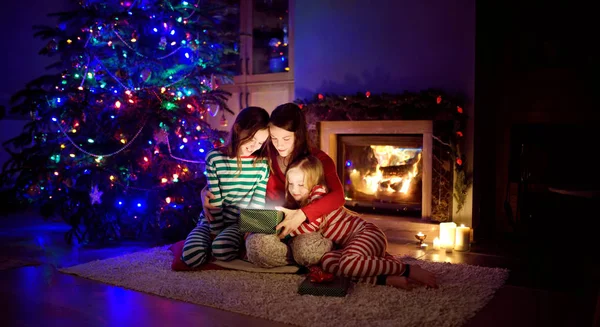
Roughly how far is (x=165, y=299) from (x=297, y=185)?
0.84 metres

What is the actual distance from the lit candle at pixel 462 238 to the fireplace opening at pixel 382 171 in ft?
2.12

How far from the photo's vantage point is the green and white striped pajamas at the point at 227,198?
2.80 metres

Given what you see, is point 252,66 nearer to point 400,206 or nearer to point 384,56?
point 384,56

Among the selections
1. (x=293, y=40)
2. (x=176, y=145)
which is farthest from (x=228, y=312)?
(x=293, y=40)

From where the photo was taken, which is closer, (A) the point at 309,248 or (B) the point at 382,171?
(A) the point at 309,248

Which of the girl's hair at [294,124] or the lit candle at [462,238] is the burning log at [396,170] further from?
the girl's hair at [294,124]

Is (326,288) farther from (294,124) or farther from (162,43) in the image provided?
(162,43)

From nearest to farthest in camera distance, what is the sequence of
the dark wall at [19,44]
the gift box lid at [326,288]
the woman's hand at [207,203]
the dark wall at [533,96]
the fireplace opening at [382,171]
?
the gift box lid at [326,288] → the woman's hand at [207,203] → the dark wall at [533,96] → the fireplace opening at [382,171] → the dark wall at [19,44]

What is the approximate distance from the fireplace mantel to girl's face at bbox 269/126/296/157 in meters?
1.37

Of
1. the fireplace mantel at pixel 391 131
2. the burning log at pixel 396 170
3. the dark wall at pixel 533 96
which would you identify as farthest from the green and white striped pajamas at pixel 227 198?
the dark wall at pixel 533 96

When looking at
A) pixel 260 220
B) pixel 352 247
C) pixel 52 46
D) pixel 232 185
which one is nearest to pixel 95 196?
pixel 52 46

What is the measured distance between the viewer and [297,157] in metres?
2.75

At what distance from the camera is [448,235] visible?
131 inches

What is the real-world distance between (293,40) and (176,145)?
1693 millimetres
